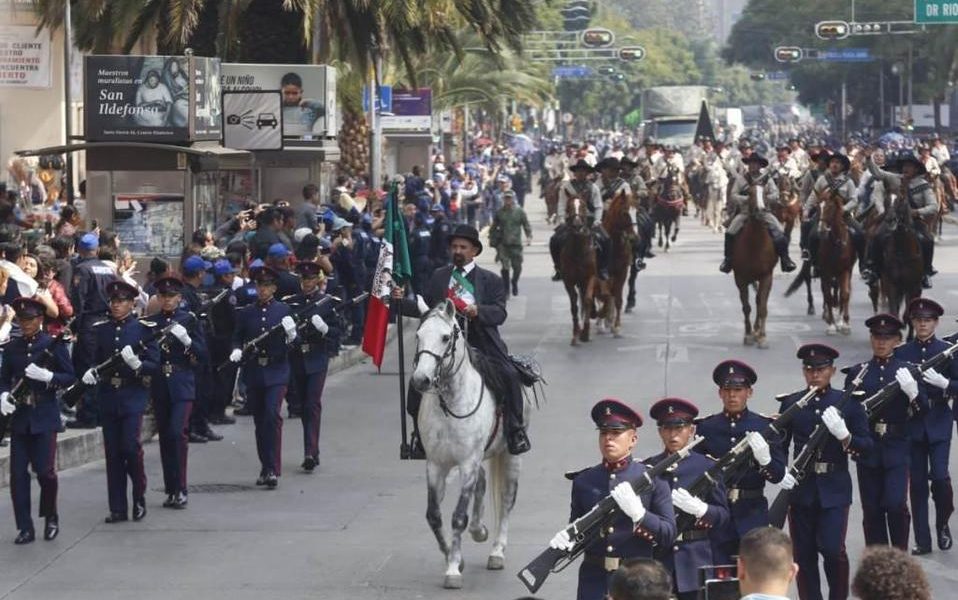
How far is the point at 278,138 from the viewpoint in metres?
29.3

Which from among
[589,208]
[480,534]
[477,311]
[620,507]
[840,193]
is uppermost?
[840,193]

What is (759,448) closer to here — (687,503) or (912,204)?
(687,503)

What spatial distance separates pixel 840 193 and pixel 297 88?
26.0ft

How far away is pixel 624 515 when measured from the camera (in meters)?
9.84

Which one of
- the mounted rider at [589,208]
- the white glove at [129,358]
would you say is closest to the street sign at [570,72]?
the mounted rider at [589,208]

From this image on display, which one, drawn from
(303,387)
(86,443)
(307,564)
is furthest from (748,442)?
(86,443)

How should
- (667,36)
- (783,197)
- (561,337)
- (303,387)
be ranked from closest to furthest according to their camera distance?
(303,387)
(561,337)
(783,197)
(667,36)

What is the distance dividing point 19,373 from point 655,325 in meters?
15.0

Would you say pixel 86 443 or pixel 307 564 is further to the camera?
pixel 86 443

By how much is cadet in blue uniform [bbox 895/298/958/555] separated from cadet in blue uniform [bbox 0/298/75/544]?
571 centimetres

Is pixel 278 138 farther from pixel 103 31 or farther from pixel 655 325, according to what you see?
pixel 655 325

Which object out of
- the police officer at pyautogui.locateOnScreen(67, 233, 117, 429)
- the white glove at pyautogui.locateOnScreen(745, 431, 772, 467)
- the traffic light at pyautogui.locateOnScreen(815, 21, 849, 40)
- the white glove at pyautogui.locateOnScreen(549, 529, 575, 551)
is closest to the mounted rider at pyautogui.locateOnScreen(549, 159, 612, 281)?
the police officer at pyautogui.locateOnScreen(67, 233, 117, 429)

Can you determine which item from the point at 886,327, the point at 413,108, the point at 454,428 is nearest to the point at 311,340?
the point at 454,428

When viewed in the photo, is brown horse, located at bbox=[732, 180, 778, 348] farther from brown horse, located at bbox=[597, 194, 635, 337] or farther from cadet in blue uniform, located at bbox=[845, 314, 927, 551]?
cadet in blue uniform, located at bbox=[845, 314, 927, 551]
